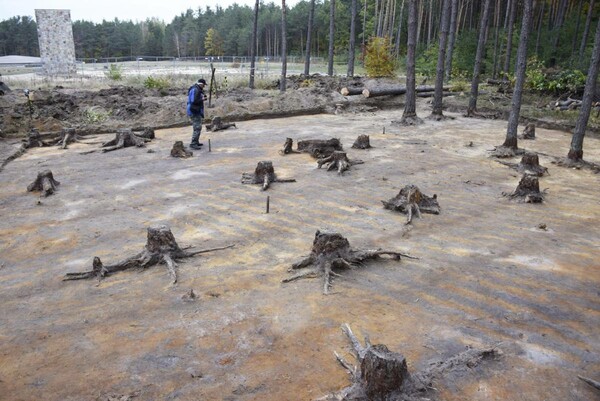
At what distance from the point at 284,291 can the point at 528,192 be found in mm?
6013

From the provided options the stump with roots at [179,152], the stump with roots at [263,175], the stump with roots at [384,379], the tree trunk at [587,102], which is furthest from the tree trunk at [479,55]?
the stump with roots at [384,379]

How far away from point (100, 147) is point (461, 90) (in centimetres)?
1901

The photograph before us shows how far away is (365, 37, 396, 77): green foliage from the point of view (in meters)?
27.8

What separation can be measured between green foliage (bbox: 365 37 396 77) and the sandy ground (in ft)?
60.9

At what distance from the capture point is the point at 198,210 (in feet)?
28.6

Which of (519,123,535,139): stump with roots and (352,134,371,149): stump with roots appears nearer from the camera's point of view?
(352,134,371,149): stump with roots

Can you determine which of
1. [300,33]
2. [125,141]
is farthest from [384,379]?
[300,33]

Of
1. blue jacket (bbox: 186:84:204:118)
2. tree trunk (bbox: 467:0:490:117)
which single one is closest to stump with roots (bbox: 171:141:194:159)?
blue jacket (bbox: 186:84:204:118)

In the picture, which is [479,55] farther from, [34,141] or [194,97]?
[34,141]

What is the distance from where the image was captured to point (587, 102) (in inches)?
452

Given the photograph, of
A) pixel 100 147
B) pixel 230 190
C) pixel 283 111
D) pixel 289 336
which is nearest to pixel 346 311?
pixel 289 336

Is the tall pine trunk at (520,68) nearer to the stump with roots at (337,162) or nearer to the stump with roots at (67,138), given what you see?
the stump with roots at (337,162)

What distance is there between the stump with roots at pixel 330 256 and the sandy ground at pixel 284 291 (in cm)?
20

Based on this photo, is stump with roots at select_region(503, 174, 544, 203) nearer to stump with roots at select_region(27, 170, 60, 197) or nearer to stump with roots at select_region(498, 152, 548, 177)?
stump with roots at select_region(498, 152, 548, 177)
